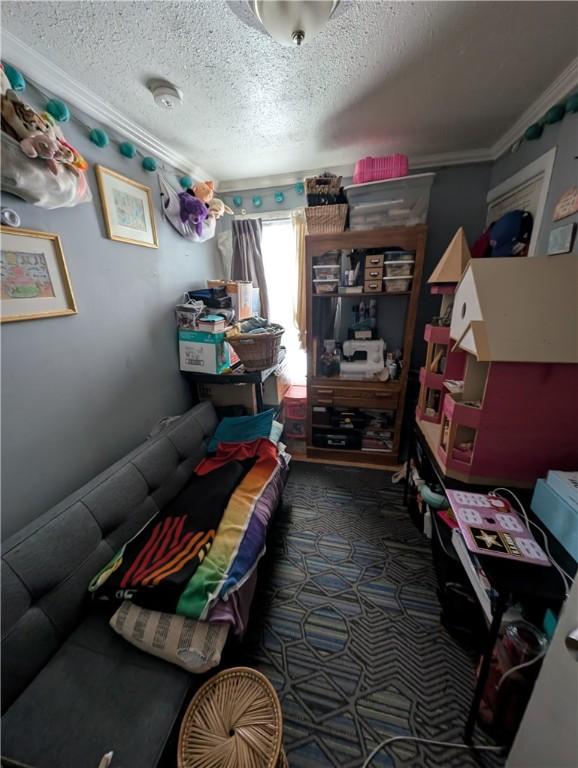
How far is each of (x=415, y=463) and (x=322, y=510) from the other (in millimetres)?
708

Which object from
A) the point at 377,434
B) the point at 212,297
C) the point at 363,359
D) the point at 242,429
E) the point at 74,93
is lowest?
the point at 377,434

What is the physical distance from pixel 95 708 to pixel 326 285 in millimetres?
2270

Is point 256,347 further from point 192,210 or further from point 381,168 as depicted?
point 381,168

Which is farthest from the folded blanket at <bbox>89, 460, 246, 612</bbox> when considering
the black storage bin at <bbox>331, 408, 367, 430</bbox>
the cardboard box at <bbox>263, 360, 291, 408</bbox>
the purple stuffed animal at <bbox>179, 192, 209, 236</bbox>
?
the purple stuffed animal at <bbox>179, 192, 209, 236</bbox>

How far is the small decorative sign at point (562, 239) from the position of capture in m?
1.21

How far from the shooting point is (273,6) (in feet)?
2.64

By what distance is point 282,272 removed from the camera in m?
2.47

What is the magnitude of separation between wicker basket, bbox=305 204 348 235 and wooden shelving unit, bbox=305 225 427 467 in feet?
0.15

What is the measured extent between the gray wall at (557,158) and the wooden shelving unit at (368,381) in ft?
1.95

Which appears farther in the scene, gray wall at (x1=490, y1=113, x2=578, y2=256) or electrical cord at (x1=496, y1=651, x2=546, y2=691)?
gray wall at (x1=490, y1=113, x2=578, y2=256)

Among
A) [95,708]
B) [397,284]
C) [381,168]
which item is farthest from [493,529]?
[381,168]

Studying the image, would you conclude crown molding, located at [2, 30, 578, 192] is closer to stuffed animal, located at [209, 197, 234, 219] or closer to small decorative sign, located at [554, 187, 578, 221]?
stuffed animal, located at [209, 197, 234, 219]

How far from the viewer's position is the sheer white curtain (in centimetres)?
238

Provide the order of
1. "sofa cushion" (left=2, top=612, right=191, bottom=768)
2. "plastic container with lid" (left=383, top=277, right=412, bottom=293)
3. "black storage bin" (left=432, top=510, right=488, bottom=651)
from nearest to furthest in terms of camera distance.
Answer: "sofa cushion" (left=2, top=612, right=191, bottom=768) < "black storage bin" (left=432, top=510, right=488, bottom=651) < "plastic container with lid" (left=383, top=277, right=412, bottom=293)
